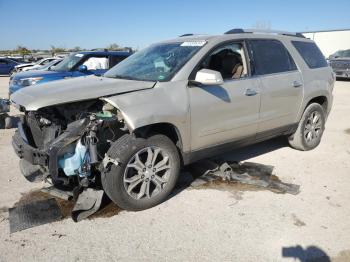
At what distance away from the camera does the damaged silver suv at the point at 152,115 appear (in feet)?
11.3

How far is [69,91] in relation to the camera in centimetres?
353

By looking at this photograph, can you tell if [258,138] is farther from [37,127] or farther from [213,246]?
[37,127]

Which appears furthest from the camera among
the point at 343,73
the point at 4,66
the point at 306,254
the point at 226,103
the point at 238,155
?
the point at 4,66

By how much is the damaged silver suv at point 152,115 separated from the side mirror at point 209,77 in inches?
0.4

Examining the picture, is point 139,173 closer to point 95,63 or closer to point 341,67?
point 95,63

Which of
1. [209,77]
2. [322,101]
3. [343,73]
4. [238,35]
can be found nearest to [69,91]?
[209,77]

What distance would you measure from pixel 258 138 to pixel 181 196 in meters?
1.49

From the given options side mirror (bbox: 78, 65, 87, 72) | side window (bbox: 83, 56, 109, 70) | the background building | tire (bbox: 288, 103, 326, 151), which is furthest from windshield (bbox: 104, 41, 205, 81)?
the background building

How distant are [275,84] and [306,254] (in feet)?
8.14

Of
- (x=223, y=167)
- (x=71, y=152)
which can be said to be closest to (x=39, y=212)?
(x=71, y=152)

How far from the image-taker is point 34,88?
12.5 ft

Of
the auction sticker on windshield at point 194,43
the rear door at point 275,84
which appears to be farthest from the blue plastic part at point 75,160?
the rear door at point 275,84

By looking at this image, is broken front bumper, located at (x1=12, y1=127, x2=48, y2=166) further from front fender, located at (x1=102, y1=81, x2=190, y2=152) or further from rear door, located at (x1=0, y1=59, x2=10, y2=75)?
rear door, located at (x1=0, y1=59, x2=10, y2=75)

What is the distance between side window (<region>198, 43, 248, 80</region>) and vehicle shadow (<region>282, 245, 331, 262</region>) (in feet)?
7.32
